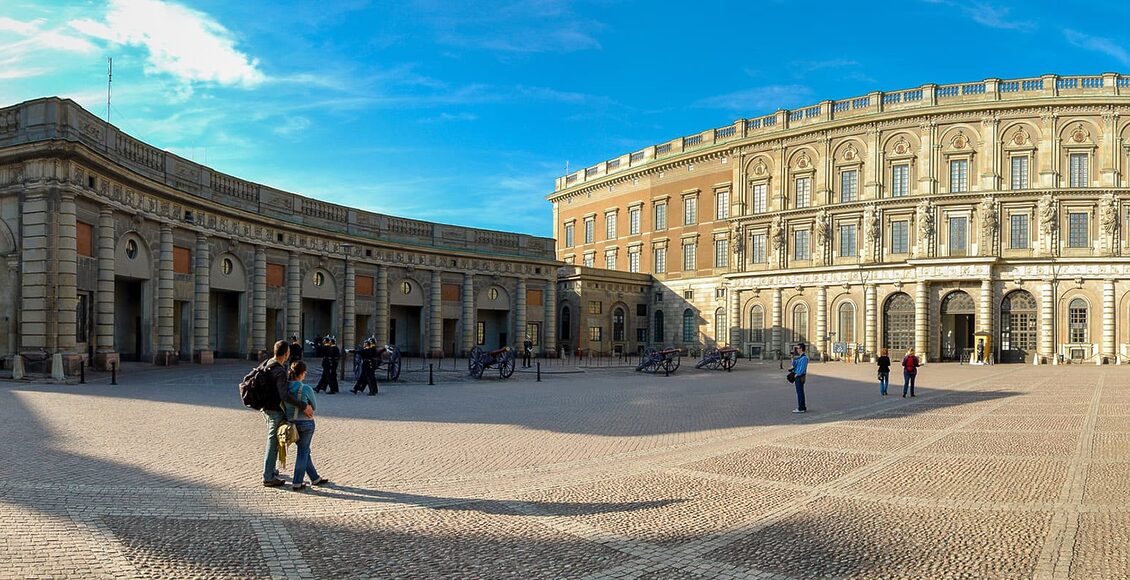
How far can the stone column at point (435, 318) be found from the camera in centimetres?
4081

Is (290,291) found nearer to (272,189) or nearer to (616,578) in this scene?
(272,189)

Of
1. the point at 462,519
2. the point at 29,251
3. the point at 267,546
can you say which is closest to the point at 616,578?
the point at 462,519

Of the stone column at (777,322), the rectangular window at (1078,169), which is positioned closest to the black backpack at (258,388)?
the stone column at (777,322)

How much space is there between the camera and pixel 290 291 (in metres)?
34.0

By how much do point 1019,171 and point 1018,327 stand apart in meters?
9.98

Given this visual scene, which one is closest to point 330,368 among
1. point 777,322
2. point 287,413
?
point 287,413

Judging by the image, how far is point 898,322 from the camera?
48938mm

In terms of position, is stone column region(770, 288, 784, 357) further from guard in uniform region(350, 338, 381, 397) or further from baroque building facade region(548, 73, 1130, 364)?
guard in uniform region(350, 338, 381, 397)

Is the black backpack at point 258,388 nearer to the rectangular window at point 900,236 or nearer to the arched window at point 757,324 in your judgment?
the rectangular window at point 900,236

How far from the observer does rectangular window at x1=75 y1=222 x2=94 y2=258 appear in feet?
72.8

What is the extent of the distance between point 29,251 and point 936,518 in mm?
24246

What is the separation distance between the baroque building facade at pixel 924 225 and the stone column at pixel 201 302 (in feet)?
127

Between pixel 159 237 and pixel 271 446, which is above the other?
pixel 159 237

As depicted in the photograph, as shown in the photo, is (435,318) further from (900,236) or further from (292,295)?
(900,236)
